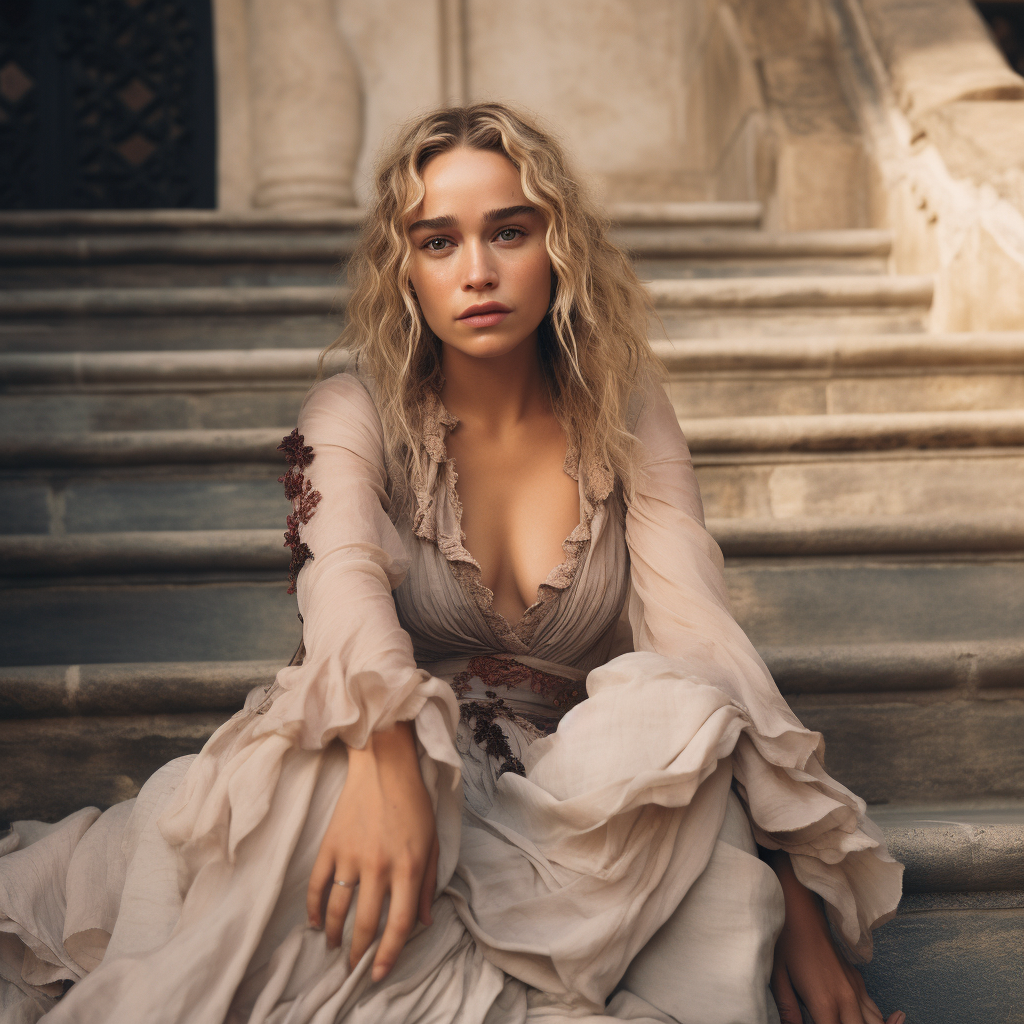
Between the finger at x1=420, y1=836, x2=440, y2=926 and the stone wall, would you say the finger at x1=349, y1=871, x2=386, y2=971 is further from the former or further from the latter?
the stone wall

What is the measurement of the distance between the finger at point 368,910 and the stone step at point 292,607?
1.00 metres

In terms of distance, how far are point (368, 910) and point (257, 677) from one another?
0.74m

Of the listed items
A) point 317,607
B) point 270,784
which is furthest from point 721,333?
point 270,784

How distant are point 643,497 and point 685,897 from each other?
656mm

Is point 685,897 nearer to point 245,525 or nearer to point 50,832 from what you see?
point 50,832

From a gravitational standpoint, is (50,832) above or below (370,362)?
below

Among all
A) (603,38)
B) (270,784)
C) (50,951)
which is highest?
(603,38)

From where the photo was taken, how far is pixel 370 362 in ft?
5.59

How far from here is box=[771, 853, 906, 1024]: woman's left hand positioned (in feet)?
4.03

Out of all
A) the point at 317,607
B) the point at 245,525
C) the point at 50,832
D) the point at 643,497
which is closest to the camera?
the point at 317,607

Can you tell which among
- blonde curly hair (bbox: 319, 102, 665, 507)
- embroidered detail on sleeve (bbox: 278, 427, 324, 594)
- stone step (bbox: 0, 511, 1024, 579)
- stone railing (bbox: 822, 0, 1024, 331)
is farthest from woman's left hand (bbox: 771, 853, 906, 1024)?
stone railing (bbox: 822, 0, 1024, 331)

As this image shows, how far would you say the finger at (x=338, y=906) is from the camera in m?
1.12

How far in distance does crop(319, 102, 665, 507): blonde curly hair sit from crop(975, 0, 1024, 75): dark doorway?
160 inches

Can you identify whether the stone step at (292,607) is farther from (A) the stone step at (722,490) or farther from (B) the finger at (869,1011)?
(B) the finger at (869,1011)
